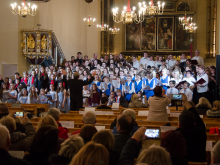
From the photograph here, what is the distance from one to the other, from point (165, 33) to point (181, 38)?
116 cm

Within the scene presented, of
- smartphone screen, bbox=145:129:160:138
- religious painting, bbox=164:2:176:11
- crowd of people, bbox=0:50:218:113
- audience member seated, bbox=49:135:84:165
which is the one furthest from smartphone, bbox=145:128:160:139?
religious painting, bbox=164:2:176:11

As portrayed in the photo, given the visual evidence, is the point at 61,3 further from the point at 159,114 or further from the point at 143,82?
the point at 159,114

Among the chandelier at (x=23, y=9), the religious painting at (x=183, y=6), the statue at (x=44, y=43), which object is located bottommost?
the statue at (x=44, y=43)

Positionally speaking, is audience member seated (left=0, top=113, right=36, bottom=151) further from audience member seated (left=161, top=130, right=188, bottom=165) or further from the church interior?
the church interior

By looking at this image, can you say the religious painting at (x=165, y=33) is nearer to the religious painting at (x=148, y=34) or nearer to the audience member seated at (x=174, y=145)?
the religious painting at (x=148, y=34)

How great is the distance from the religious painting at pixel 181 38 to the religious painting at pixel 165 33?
343 mm

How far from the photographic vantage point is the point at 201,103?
7.19 meters

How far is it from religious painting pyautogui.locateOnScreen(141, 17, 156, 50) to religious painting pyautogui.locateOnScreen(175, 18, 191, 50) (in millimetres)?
1526

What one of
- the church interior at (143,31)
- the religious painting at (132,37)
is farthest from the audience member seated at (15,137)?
the religious painting at (132,37)

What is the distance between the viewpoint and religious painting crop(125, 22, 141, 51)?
68.6ft

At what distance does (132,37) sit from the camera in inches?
827

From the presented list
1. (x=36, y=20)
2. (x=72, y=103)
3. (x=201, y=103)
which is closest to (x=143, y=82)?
(x=72, y=103)

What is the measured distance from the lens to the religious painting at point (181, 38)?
20428 millimetres

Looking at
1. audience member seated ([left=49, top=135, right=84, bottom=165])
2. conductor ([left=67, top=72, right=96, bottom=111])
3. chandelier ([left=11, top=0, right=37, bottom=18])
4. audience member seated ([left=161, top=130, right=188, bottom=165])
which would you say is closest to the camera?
audience member seated ([left=49, top=135, right=84, bottom=165])
